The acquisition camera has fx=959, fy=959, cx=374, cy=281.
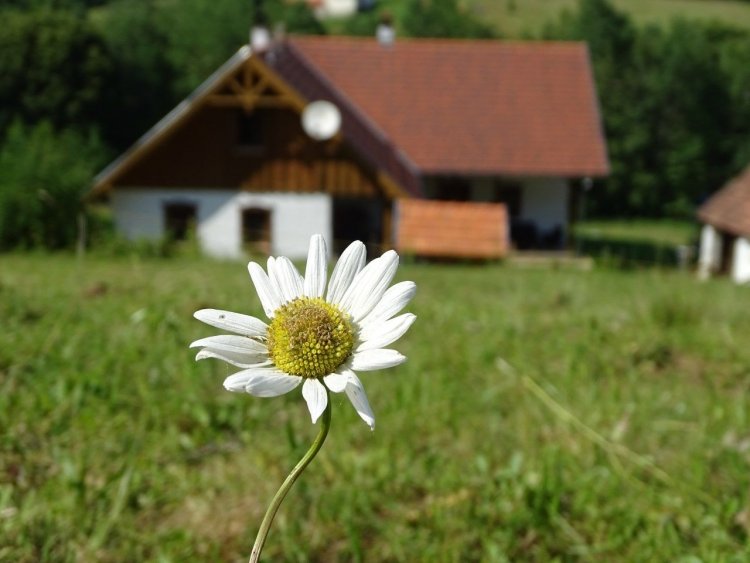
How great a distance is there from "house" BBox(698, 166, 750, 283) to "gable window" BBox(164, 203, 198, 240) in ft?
40.7

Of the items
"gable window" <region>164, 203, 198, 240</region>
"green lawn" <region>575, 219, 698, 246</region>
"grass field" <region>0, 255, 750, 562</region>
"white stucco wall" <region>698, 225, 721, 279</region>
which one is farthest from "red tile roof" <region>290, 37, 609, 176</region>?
"grass field" <region>0, 255, 750, 562</region>

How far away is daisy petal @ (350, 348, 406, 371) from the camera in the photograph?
118cm

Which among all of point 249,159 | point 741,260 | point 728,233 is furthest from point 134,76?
point 741,260

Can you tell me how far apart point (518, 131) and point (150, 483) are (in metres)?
20.3

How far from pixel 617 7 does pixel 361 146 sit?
46.7 metres

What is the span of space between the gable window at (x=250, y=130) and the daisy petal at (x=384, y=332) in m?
18.0

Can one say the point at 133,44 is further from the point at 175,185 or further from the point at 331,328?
the point at 331,328

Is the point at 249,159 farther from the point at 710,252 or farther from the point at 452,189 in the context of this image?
the point at 710,252

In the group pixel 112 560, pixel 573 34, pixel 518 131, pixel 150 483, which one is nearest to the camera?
pixel 112 560

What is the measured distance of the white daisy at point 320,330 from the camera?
3.95 ft

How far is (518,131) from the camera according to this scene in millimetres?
22297

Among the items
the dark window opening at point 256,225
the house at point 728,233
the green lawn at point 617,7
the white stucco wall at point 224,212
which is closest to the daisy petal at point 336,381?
the white stucco wall at point 224,212

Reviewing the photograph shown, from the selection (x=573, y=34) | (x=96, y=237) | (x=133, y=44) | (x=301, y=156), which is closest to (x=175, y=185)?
(x=301, y=156)

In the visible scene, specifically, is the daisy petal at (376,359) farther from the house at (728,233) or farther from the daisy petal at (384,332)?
the house at (728,233)
